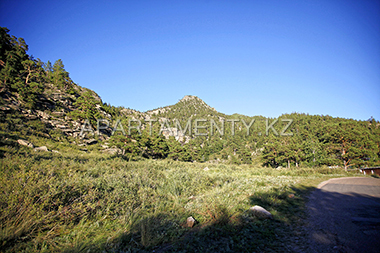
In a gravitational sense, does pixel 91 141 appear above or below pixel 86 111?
below

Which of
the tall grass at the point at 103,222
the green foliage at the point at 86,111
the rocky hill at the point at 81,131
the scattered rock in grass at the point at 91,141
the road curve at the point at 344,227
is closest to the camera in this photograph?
the road curve at the point at 344,227

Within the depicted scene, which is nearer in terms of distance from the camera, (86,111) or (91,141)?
(91,141)

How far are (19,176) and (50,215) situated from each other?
1641mm

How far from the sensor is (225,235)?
Result: 14.0 feet

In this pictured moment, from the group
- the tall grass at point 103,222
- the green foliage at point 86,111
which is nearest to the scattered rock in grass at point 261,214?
the tall grass at point 103,222

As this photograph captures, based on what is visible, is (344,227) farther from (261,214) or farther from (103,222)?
(103,222)

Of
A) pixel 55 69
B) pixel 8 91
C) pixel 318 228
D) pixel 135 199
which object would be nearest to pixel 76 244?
pixel 135 199

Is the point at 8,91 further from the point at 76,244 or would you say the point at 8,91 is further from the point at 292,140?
the point at 292,140

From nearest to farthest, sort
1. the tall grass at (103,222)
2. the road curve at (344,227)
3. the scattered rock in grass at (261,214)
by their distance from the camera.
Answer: the road curve at (344,227) → the tall grass at (103,222) → the scattered rock in grass at (261,214)

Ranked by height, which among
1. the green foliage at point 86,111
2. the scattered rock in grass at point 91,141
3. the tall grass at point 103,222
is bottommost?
the tall grass at point 103,222

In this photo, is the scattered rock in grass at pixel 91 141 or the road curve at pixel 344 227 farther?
the scattered rock in grass at pixel 91 141

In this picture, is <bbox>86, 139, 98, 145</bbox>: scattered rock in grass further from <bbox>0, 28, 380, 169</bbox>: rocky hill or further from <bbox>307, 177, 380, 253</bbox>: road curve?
<bbox>307, 177, 380, 253</bbox>: road curve

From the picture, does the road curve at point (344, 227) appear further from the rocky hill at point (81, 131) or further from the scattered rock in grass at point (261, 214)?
the rocky hill at point (81, 131)

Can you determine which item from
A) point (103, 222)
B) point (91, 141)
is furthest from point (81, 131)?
point (103, 222)
